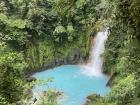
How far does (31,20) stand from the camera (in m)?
18.4

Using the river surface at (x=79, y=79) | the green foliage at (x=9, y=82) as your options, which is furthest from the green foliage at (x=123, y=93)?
the green foliage at (x=9, y=82)

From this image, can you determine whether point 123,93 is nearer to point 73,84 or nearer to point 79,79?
point 73,84

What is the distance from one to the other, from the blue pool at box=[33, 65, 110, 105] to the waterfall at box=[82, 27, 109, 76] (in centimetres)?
53

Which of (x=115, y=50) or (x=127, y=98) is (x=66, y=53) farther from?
(x=127, y=98)

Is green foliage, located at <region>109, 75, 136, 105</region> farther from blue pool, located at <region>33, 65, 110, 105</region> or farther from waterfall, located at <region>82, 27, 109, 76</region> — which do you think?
waterfall, located at <region>82, 27, 109, 76</region>

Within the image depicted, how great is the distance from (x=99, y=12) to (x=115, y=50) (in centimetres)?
1161

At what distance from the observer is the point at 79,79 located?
16.8 metres

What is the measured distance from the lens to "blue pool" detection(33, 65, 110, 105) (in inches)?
605

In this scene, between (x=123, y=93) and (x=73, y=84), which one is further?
(x=73, y=84)

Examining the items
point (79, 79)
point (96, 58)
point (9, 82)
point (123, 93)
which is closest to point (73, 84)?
point (79, 79)

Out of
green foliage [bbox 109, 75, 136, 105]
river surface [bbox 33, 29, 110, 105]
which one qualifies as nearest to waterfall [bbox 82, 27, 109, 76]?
river surface [bbox 33, 29, 110, 105]

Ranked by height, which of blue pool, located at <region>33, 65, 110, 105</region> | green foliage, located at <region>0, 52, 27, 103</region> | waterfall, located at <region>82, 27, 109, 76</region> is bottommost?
blue pool, located at <region>33, 65, 110, 105</region>

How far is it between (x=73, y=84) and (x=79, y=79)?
1.66ft

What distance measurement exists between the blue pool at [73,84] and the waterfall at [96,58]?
1.73 ft
